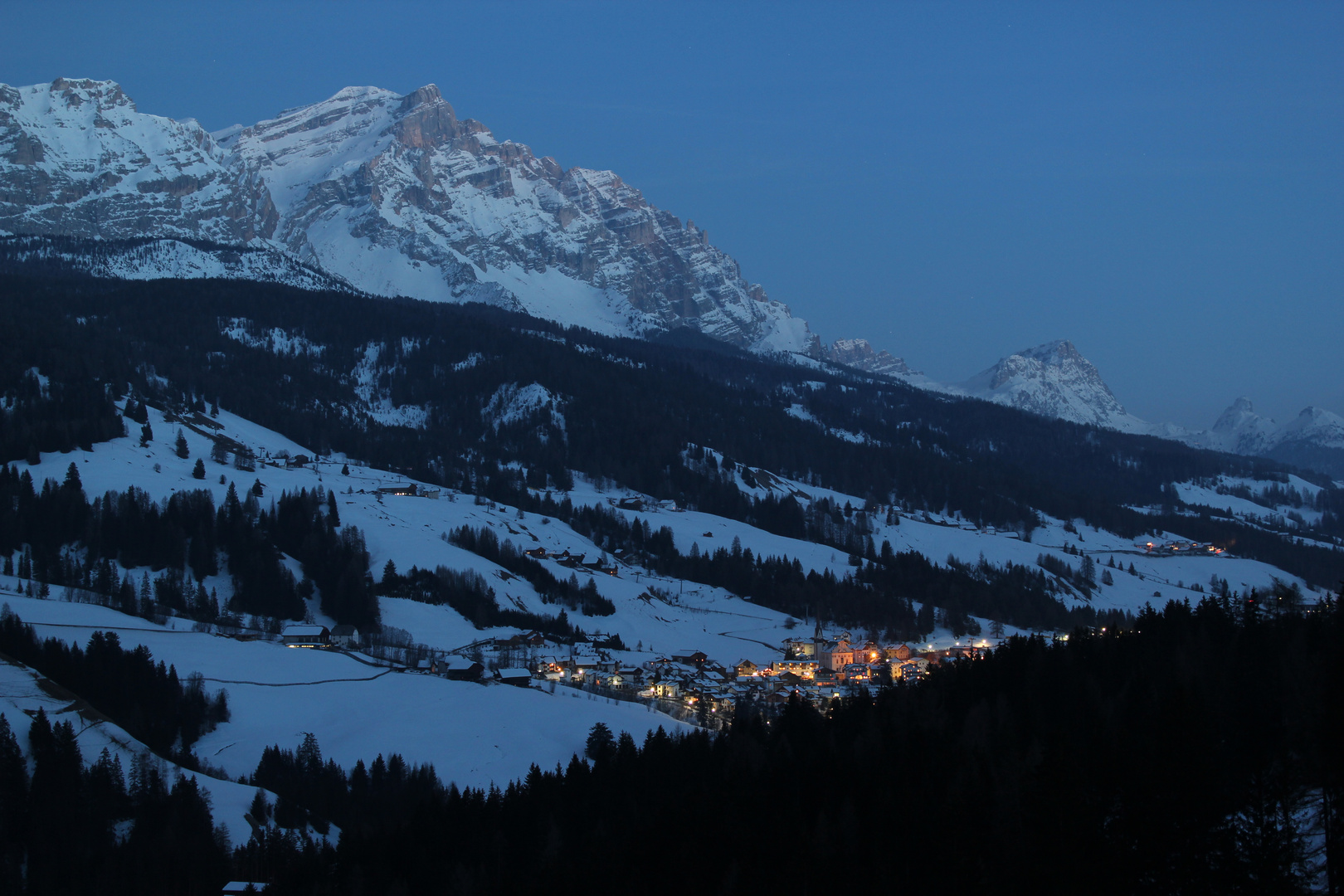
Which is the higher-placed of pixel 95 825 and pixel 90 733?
pixel 90 733

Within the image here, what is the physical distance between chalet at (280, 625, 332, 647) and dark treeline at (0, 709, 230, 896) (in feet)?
103

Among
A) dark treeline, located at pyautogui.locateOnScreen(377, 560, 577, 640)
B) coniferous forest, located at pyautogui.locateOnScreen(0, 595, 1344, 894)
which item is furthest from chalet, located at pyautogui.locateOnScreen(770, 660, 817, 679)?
coniferous forest, located at pyautogui.locateOnScreen(0, 595, 1344, 894)

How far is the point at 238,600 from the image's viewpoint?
104 m

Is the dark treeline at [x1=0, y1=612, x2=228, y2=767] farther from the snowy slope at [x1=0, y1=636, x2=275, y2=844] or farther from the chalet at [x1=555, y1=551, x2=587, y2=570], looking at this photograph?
the chalet at [x1=555, y1=551, x2=587, y2=570]

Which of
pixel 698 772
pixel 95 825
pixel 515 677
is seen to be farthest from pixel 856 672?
pixel 95 825

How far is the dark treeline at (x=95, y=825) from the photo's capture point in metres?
51.7

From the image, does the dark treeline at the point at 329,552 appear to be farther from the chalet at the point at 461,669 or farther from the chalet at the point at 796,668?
the chalet at the point at 796,668

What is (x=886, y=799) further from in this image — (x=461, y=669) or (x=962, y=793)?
(x=461, y=669)

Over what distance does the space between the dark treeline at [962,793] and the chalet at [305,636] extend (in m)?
27.6

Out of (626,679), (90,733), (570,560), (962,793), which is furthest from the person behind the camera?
(570,560)

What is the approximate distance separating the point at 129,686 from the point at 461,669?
23.9m

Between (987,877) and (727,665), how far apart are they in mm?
68003

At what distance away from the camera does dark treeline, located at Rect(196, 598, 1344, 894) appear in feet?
103

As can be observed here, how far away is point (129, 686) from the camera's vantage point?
71375mm
